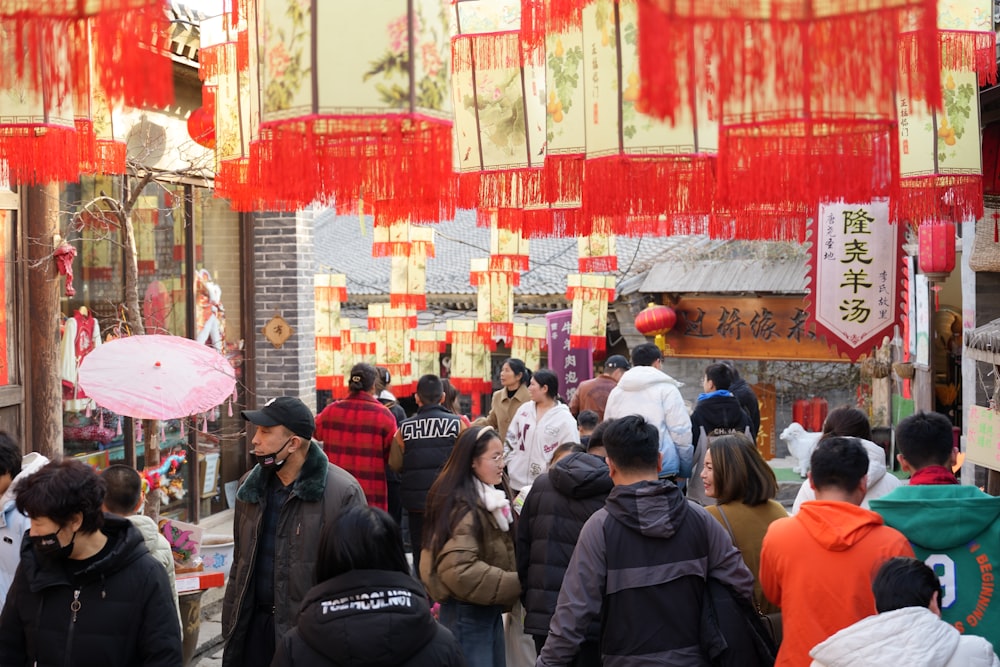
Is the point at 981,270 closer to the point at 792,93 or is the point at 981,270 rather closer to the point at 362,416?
the point at 362,416

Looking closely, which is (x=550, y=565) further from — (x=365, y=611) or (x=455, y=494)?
(x=365, y=611)

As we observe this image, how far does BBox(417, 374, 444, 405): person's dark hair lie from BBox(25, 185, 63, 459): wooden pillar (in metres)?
2.46

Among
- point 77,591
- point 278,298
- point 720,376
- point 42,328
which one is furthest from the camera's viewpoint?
point 278,298

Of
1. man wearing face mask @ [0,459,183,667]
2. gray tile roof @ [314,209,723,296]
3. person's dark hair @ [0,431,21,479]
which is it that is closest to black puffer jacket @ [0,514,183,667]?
man wearing face mask @ [0,459,183,667]

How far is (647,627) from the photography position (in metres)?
3.61

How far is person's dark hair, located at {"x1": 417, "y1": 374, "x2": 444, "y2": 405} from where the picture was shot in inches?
287

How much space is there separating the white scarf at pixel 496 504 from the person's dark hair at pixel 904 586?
1809 millimetres

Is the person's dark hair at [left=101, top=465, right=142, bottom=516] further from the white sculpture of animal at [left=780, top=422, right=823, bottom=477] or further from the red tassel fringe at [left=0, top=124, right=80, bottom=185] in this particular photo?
the white sculpture of animal at [left=780, top=422, right=823, bottom=477]

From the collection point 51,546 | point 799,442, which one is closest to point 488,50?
point 51,546

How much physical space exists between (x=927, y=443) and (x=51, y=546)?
10.8 ft

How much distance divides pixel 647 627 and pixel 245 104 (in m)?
2.84

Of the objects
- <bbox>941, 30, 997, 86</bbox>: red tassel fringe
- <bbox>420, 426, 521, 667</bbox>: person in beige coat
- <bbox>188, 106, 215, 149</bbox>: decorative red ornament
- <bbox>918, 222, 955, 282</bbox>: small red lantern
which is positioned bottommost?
<bbox>420, 426, 521, 667</bbox>: person in beige coat

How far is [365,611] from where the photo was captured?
2660 millimetres

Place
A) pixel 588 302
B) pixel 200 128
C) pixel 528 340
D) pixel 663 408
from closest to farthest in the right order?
pixel 200 128 < pixel 663 408 < pixel 588 302 < pixel 528 340
